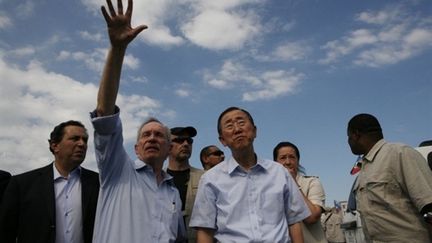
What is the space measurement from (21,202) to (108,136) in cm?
143

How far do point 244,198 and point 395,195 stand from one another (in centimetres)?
156

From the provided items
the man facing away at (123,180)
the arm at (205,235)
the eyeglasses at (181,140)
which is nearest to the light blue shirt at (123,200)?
the man facing away at (123,180)

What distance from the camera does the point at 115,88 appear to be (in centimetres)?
253

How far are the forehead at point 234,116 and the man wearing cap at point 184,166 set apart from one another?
1227 mm

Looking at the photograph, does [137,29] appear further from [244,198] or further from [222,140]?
[244,198]

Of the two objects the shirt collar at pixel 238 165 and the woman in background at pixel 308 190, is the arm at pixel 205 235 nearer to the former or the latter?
the shirt collar at pixel 238 165

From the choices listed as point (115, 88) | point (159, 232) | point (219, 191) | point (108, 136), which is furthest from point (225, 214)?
point (115, 88)

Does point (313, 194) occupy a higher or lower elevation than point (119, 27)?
lower

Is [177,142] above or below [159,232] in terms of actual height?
above

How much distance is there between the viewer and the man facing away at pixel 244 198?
2.88 metres

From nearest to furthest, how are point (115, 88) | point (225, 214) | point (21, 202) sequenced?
point (115, 88), point (225, 214), point (21, 202)

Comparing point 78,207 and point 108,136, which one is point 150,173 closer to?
point 108,136

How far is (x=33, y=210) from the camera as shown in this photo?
11.2 ft

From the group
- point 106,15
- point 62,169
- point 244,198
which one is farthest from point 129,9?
point 62,169
